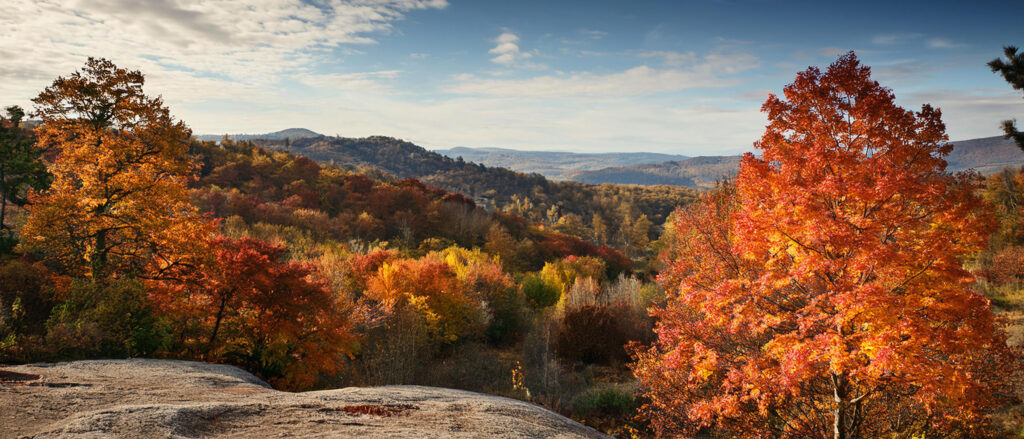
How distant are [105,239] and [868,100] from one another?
65.6ft

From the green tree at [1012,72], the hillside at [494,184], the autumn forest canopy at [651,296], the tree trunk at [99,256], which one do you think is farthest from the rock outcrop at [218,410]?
the hillside at [494,184]

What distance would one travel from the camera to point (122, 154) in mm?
14086

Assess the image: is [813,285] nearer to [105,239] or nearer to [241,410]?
[241,410]

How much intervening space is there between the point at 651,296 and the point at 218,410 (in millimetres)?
23258

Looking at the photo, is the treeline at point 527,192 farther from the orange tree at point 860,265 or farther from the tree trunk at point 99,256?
the orange tree at point 860,265

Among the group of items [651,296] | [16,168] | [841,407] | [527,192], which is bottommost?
[651,296]

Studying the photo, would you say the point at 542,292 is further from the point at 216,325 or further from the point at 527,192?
the point at 527,192

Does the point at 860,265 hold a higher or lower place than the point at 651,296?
higher

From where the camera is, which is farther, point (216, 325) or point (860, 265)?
point (216, 325)

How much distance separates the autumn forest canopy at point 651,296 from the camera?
760cm

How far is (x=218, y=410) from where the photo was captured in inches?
227

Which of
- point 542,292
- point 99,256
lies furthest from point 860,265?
point 542,292

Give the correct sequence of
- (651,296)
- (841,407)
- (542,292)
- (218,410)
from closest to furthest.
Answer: (218,410)
(841,407)
(651,296)
(542,292)

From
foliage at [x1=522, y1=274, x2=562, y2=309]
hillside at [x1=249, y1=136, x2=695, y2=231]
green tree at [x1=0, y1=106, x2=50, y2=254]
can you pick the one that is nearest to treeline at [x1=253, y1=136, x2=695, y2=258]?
hillside at [x1=249, y1=136, x2=695, y2=231]
